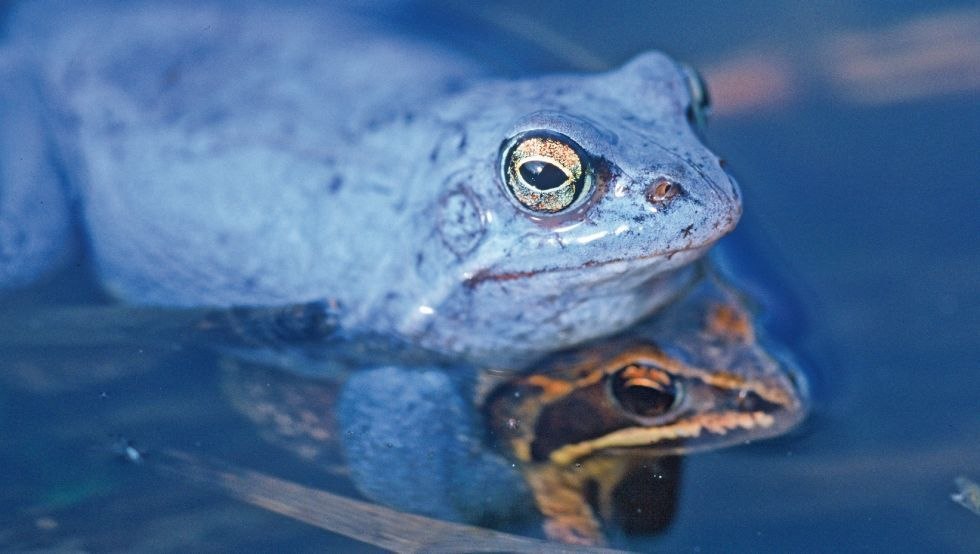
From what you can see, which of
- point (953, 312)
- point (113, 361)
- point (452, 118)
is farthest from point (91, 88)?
point (953, 312)

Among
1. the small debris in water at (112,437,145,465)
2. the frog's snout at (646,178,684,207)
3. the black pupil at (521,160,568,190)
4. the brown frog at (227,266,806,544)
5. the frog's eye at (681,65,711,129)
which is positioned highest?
the frog's eye at (681,65,711,129)

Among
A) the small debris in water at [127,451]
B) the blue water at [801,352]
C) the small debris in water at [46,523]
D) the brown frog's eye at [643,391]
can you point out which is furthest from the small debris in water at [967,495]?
the small debris in water at [46,523]

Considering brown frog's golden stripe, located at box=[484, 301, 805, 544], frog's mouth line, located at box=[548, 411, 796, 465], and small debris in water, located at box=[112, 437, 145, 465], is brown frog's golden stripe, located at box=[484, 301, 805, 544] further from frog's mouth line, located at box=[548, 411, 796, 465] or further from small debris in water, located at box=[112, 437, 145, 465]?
small debris in water, located at box=[112, 437, 145, 465]

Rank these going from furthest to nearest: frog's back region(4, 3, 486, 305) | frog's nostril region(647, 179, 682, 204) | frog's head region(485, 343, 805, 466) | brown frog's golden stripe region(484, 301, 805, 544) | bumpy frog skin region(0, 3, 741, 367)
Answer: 1. frog's back region(4, 3, 486, 305)
2. frog's head region(485, 343, 805, 466)
3. brown frog's golden stripe region(484, 301, 805, 544)
4. bumpy frog skin region(0, 3, 741, 367)
5. frog's nostril region(647, 179, 682, 204)

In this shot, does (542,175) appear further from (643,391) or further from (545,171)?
(643,391)

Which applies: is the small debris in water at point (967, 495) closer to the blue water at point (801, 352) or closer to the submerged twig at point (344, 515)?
the blue water at point (801, 352)

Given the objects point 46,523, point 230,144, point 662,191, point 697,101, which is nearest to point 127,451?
point 46,523

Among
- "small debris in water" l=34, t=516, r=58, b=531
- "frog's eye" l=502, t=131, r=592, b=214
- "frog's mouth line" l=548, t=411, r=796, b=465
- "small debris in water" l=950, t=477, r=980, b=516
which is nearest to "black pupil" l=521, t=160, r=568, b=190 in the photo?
"frog's eye" l=502, t=131, r=592, b=214
